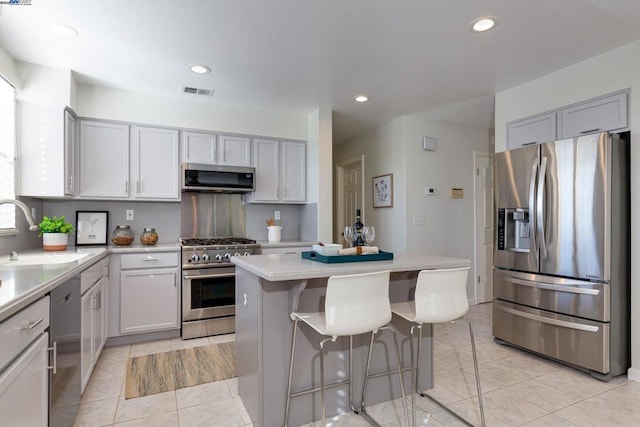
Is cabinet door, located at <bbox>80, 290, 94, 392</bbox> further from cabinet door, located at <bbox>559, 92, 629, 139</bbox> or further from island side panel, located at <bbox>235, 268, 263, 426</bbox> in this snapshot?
cabinet door, located at <bbox>559, 92, 629, 139</bbox>

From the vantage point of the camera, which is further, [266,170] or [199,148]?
[266,170]

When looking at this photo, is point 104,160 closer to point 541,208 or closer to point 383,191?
point 383,191

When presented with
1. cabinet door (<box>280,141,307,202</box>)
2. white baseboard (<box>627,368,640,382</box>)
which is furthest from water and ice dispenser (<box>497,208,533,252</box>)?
cabinet door (<box>280,141,307,202</box>)

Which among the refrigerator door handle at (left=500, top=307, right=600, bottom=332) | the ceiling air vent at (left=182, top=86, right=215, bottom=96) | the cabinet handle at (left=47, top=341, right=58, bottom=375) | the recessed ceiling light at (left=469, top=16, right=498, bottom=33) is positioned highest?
the recessed ceiling light at (left=469, top=16, right=498, bottom=33)

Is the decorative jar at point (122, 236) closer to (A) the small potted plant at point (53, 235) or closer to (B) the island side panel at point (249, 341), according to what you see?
(A) the small potted plant at point (53, 235)

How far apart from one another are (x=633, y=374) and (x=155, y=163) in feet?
14.6

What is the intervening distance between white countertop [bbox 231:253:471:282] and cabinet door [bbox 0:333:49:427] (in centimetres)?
93

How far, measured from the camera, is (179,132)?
3.73m

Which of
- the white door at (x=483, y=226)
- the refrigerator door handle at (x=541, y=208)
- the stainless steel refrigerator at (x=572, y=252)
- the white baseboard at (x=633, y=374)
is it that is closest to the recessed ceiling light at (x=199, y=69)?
the stainless steel refrigerator at (x=572, y=252)

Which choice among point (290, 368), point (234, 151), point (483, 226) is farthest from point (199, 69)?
point (483, 226)

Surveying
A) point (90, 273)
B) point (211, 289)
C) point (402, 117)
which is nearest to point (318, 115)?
point (402, 117)

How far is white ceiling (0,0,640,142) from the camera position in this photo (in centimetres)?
217

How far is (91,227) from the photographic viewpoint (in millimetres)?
3580

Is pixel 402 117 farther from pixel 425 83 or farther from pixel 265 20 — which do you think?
pixel 265 20
